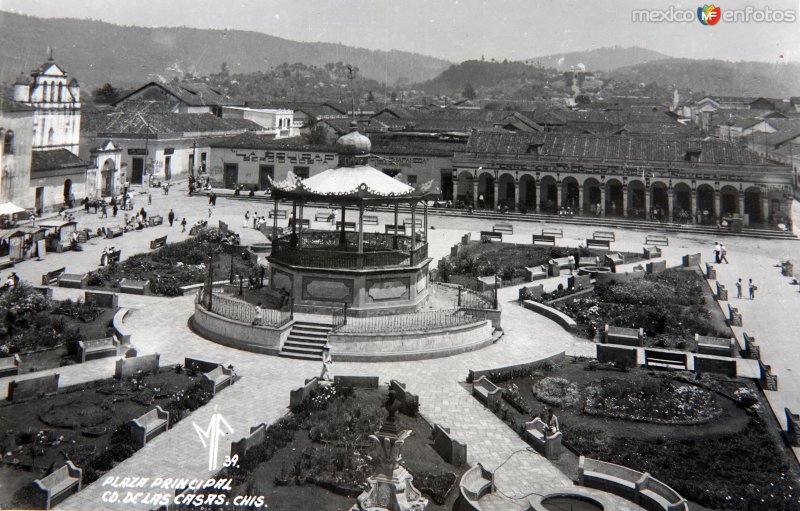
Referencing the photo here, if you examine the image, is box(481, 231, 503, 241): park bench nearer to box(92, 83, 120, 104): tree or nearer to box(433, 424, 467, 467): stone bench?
box(433, 424, 467, 467): stone bench

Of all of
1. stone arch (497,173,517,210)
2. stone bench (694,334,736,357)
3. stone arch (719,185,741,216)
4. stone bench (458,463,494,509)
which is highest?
stone arch (497,173,517,210)

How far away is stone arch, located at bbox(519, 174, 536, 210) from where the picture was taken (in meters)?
58.1

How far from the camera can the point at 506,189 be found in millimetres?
59000

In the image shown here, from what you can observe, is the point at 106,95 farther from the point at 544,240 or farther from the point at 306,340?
the point at 306,340

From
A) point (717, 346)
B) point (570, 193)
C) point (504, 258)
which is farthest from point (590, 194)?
point (717, 346)

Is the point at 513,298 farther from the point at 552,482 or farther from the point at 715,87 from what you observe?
the point at 715,87

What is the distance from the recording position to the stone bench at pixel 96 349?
62.5 feet

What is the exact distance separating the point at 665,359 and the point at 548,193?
3891cm

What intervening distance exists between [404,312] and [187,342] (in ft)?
24.1

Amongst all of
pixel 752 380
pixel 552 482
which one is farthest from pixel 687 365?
pixel 552 482

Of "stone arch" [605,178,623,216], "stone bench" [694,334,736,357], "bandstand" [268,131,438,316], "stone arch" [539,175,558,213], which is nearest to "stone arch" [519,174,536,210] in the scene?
→ "stone arch" [539,175,558,213]

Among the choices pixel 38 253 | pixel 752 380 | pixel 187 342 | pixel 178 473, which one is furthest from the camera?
pixel 38 253

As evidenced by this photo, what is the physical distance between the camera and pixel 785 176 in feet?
161

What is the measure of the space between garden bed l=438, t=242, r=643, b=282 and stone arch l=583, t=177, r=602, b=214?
18.1 m
